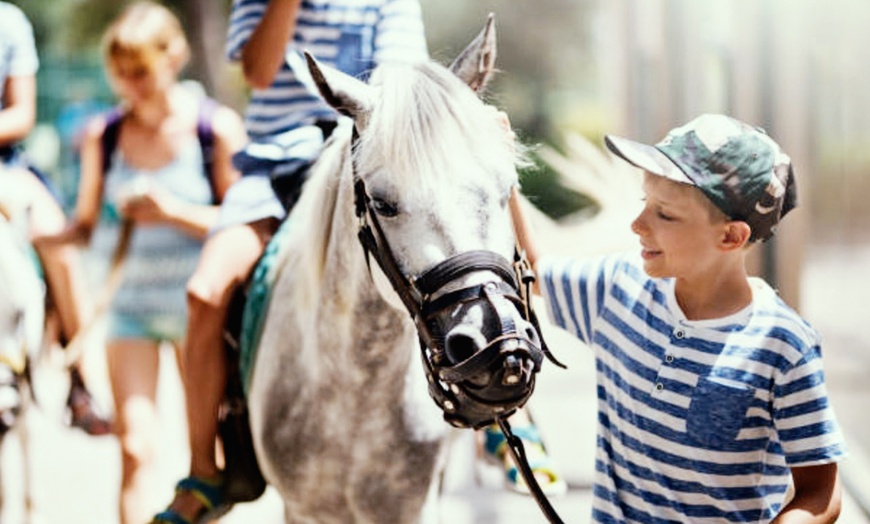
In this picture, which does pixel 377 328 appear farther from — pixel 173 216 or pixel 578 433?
pixel 578 433

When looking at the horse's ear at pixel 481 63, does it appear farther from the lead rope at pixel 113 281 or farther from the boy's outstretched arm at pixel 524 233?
the lead rope at pixel 113 281

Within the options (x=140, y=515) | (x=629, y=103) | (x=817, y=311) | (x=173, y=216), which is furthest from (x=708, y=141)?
(x=629, y=103)

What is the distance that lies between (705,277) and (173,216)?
68.2 inches

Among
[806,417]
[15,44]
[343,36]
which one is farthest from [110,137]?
[806,417]

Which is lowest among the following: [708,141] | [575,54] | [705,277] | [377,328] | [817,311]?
[575,54]

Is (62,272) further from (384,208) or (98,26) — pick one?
(98,26)

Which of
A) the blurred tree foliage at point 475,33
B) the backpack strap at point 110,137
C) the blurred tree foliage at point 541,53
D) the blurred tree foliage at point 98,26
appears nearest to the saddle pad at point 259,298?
the backpack strap at point 110,137

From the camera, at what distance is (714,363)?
2158mm

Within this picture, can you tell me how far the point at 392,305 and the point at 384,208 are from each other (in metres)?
0.25

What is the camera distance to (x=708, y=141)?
217 centimetres

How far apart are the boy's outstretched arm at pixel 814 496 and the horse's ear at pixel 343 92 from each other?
1018mm

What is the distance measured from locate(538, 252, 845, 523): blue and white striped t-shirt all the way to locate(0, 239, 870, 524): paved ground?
97.9 inches

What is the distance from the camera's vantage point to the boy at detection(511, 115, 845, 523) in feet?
6.81

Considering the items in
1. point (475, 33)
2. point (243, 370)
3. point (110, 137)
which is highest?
point (110, 137)
